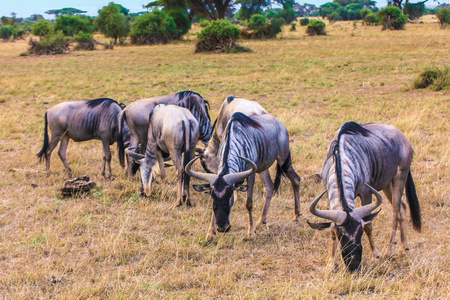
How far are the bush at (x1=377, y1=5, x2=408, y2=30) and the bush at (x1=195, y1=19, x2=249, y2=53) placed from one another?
1611cm

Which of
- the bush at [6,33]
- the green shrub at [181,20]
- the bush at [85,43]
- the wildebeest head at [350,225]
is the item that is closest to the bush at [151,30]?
the green shrub at [181,20]

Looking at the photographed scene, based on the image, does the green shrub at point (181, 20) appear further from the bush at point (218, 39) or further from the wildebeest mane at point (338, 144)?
the wildebeest mane at point (338, 144)

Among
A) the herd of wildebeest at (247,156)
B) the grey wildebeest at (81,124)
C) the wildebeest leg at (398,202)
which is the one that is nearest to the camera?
the herd of wildebeest at (247,156)

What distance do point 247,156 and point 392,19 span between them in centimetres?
3414

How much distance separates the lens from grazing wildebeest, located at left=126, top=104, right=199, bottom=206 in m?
5.52

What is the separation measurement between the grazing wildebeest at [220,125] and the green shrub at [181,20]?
92.9 feet

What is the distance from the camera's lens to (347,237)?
11.2ft

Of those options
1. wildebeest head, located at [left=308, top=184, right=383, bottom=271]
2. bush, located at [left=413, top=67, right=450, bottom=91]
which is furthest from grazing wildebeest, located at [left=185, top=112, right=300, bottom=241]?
bush, located at [left=413, top=67, right=450, bottom=91]

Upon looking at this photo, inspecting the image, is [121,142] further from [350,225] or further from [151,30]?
[151,30]

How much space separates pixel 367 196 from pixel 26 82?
13677mm

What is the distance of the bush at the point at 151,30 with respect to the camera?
3025 cm

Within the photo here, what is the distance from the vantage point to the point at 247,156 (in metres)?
4.46

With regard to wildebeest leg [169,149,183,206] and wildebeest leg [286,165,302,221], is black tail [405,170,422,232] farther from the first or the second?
wildebeest leg [169,149,183,206]

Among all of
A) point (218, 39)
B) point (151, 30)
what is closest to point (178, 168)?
point (218, 39)
